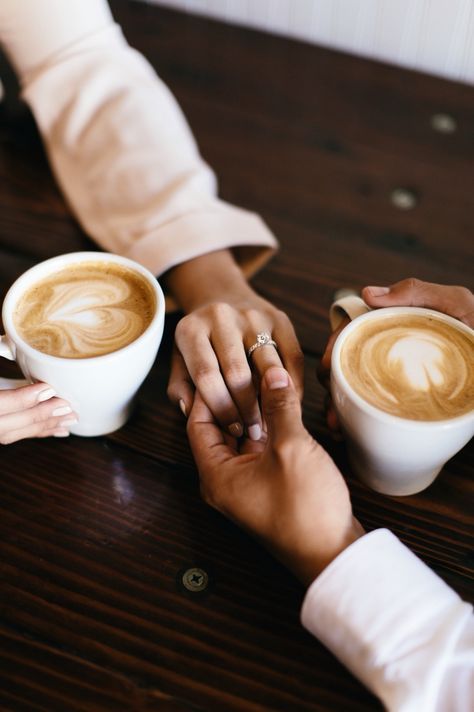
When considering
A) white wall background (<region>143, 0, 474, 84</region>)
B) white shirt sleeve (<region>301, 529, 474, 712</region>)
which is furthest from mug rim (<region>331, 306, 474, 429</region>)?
white wall background (<region>143, 0, 474, 84</region>)

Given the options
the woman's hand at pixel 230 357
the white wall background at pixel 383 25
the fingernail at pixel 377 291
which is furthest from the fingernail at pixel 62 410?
the white wall background at pixel 383 25

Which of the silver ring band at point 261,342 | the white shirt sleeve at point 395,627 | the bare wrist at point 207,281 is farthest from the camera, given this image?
the bare wrist at point 207,281

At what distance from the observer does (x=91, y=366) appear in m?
0.61

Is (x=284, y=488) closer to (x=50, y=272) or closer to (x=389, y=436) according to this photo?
(x=389, y=436)

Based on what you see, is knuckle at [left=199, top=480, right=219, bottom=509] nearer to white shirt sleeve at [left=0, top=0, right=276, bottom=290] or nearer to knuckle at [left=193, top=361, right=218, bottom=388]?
knuckle at [left=193, top=361, right=218, bottom=388]

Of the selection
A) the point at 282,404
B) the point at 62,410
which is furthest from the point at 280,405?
the point at 62,410

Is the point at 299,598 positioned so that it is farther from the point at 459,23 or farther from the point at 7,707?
the point at 459,23

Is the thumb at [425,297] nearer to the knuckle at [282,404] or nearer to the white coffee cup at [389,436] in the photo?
the white coffee cup at [389,436]

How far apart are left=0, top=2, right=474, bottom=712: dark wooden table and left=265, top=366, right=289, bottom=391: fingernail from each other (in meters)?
0.11

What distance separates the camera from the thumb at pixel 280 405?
61 centimetres

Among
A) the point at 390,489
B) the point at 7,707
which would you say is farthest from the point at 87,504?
the point at 390,489

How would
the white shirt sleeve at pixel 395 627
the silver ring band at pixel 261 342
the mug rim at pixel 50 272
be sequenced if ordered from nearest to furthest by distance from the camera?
1. the white shirt sleeve at pixel 395 627
2. the mug rim at pixel 50 272
3. the silver ring band at pixel 261 342

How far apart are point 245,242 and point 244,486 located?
38cm

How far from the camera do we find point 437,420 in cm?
59
